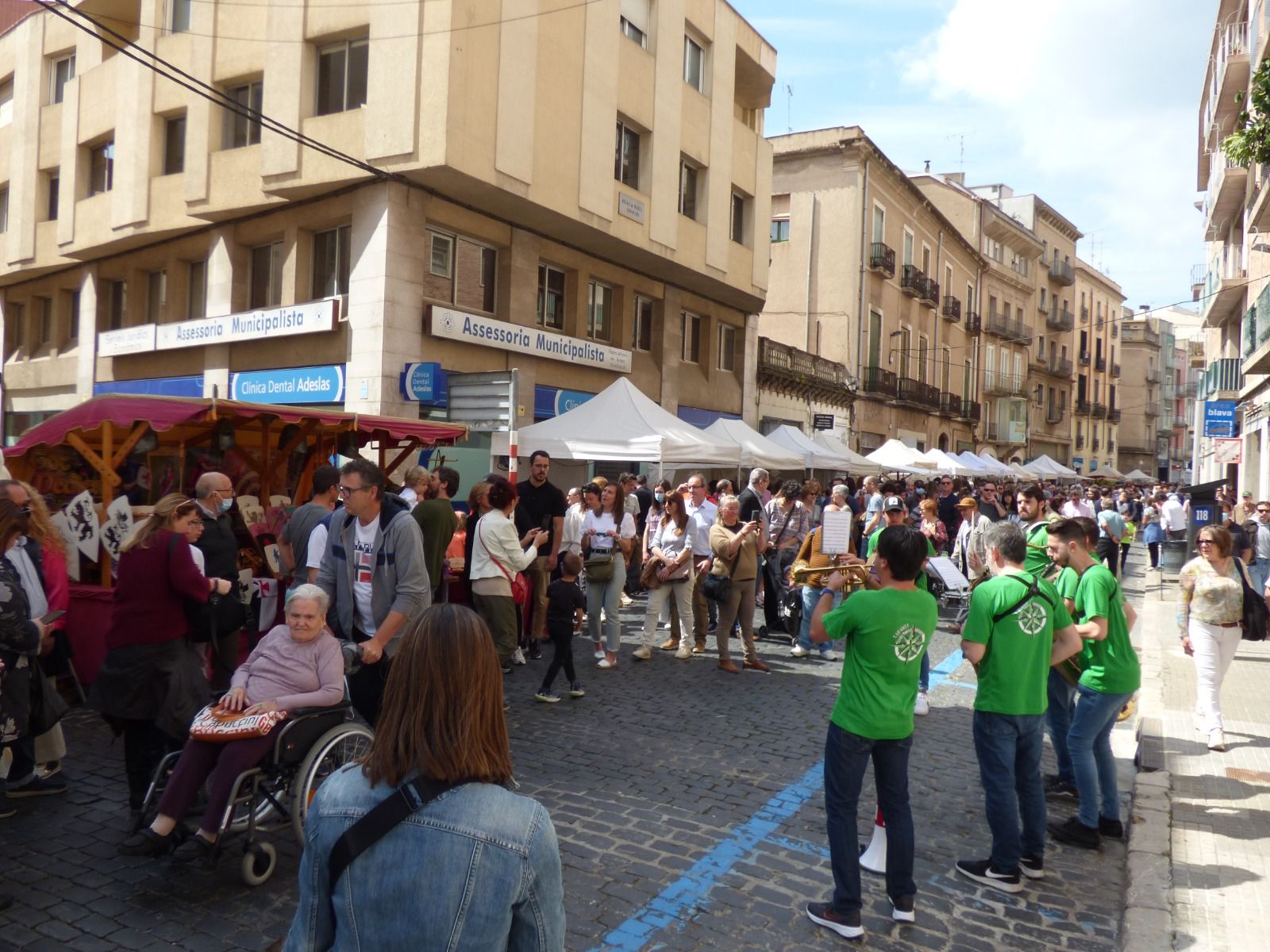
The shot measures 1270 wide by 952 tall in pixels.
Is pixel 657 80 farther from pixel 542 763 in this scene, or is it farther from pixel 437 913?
pixel 437 913

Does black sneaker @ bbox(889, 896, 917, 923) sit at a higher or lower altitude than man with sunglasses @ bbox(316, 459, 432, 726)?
lower

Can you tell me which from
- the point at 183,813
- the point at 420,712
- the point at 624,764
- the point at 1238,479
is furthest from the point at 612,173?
the point at 1238,479

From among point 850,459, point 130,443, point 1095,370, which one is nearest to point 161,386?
point 130,443

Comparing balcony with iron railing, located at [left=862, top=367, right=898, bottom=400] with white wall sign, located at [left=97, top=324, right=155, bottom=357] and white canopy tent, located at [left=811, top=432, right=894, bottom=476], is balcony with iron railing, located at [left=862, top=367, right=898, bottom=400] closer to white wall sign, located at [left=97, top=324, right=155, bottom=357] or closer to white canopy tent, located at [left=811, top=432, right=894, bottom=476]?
white canopy tent, located at [left=811, top=432, right=894, bottom=476]

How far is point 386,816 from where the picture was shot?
1636mm

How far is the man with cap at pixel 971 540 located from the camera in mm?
9863

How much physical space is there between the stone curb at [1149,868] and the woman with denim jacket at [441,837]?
3.48m

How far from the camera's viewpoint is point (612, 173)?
17.7 m

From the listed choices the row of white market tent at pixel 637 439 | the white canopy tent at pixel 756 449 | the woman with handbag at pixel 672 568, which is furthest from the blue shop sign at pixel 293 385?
the woman with handbag at pixel 672 568

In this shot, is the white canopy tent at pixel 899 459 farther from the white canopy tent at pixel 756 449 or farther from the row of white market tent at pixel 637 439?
the row of white market tent at pixel 637 439

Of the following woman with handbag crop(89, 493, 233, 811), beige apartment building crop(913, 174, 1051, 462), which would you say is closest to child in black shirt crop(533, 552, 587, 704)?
woman with handbag crop(89, 493, 233, 811)

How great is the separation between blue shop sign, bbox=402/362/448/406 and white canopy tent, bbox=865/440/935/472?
12240mm

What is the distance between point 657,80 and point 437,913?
19.7 meters

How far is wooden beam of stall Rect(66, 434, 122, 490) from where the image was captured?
726cm
